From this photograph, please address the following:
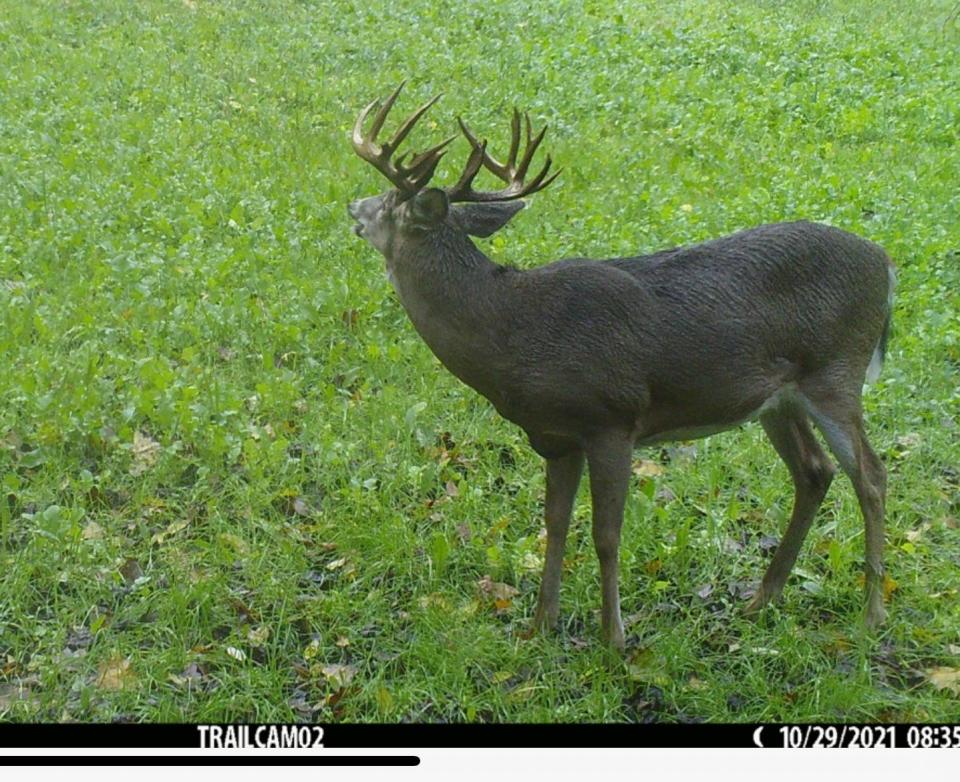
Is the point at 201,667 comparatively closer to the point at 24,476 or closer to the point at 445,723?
the point at 445,723

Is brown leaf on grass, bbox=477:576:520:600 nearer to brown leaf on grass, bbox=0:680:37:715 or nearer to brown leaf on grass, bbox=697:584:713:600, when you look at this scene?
brown leaf on grass, bbox=697:584:713:600

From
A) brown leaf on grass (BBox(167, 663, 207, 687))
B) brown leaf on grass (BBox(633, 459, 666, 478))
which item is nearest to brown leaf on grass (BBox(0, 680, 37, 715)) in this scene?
brown leaf on grass (BBox(167, 663, 207, 687))

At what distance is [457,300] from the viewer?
496cm

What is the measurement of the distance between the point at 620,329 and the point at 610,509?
650 mm

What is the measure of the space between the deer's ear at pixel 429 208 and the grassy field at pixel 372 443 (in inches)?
56.9

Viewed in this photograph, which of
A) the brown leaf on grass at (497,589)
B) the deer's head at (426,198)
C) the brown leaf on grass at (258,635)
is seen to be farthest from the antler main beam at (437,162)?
the brown leaf on grass at (258,635)

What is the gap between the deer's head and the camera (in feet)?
16.1

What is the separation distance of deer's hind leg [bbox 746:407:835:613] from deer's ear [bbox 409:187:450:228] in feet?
5.02

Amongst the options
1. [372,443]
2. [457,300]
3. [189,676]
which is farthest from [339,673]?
[372,443]

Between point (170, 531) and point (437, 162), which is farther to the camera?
point (170, 531)

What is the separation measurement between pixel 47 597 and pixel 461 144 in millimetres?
6327

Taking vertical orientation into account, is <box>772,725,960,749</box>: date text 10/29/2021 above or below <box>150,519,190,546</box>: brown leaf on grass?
below

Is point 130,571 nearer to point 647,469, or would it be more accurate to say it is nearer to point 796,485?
point 647,469
